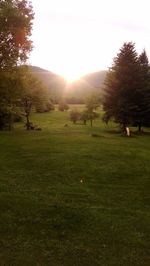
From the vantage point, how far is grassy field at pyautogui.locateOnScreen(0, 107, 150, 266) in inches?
401

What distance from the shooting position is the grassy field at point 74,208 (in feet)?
33.4

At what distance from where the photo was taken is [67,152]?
2536 centimetres

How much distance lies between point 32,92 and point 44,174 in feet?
124

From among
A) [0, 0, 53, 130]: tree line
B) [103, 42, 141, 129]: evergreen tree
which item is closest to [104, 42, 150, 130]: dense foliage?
[103, 42, 141, 129]: evergreen tree

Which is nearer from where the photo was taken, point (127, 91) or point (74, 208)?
point (74, 208)

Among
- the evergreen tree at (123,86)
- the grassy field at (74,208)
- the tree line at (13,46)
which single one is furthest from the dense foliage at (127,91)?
the grassy field at (74,208)

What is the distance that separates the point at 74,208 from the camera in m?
13.9

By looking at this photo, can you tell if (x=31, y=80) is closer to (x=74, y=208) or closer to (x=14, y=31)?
(x=14, y=31)

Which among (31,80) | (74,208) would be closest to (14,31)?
(31,80)

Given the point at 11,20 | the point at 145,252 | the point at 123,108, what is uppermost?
the point at 11,20

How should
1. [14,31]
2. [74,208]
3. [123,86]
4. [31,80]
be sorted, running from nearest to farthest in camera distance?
[74,208] < [14,31] < [123,86] < [31,80]

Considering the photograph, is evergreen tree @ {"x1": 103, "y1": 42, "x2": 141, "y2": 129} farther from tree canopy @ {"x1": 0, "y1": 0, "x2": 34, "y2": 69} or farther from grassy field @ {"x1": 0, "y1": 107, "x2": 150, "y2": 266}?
grassy field @ {"x1": 0, "y1": 107, "x2": 150, "y2": 266}

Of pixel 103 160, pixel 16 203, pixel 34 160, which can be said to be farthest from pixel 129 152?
pixel 16 203

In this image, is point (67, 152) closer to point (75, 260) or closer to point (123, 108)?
point (75, 260)
